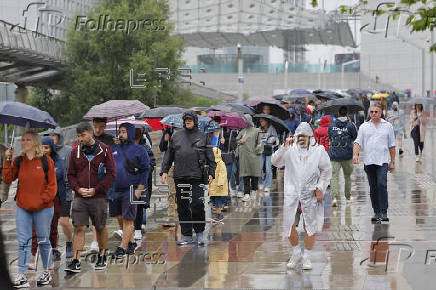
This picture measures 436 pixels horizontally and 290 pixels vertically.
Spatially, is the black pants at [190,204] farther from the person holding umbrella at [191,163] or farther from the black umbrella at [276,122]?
the black umbrella at [276,122]

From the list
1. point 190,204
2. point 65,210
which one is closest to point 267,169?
point 190,204

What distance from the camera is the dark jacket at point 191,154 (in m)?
10.6

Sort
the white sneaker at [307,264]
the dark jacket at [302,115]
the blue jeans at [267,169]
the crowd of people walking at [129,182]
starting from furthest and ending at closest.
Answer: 1. the dark jacket at [302,115]
2. the blue jeans at [267,169]
3. the white sneaker at [307,264]
4. the crowd of people walking at [129,182]

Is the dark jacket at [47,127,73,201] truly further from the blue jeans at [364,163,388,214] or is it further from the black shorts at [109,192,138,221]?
the blue jeans at [364,163,388,214]

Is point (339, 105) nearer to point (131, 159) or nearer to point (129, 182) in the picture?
point (131, 159)

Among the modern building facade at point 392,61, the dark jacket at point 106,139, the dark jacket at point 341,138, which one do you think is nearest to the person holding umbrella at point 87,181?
the dark jacket at point 106,139

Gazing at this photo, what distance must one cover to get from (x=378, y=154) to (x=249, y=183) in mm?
4095

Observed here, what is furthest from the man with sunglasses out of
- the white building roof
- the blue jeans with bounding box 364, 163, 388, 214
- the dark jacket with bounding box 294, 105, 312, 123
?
the white building roof

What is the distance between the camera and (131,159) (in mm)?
10352

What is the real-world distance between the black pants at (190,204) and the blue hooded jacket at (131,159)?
1.83 ft

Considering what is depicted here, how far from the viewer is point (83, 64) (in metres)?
54.2

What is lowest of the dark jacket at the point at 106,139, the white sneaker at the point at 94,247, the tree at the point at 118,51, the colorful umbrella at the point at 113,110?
the white sneaker at the point at 94,247

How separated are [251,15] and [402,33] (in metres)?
25.1

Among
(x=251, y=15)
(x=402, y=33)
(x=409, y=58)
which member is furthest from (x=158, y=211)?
(x=251, y=15)
